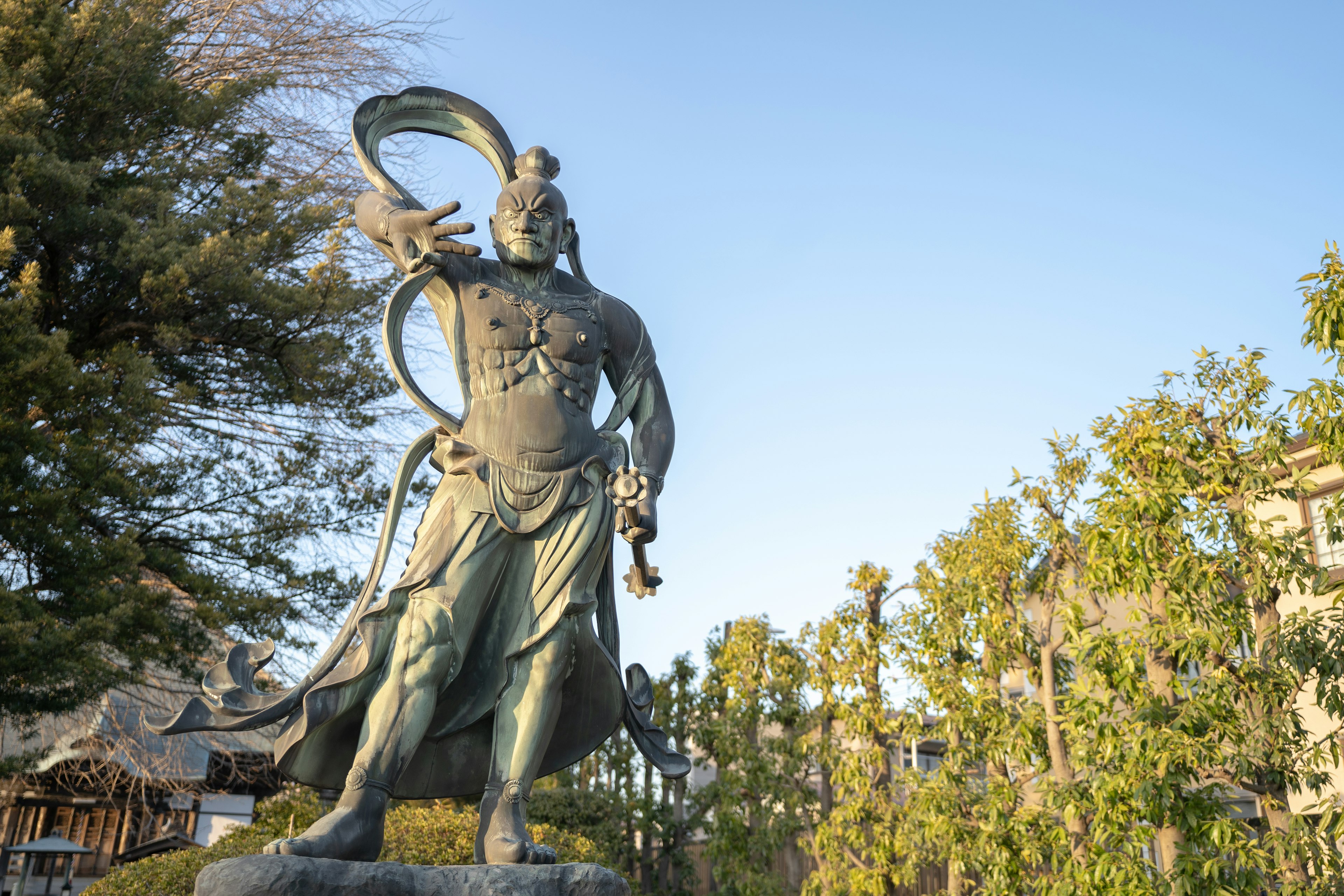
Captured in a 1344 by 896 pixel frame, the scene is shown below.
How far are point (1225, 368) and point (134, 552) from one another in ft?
27.8

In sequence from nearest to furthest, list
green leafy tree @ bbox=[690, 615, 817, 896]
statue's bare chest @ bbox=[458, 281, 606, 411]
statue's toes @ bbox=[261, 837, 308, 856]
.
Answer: statue's toes @ bbox=[261, 837, 308, 856] < statue's bare chest @ bbox=[458, 281, 606, 411] < green leafy tree @ bbox=[690, 615, 817, 896]

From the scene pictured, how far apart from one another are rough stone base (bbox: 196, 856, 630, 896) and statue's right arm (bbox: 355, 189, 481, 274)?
1.81 m

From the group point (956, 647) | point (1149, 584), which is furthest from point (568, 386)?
point (956, 647)

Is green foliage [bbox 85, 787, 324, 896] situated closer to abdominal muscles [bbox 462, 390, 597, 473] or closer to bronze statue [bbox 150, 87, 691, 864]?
bronze statue [bbox 150, 87, 691, 864]

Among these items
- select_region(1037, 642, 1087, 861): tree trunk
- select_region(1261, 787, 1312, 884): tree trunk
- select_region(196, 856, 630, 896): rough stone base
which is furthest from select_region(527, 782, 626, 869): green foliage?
select_region(196, 856, 630, 896): rough stone base

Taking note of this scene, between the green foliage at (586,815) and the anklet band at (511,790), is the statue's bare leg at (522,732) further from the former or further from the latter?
the green foliage at (586,815)

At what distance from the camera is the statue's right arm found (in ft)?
11.0

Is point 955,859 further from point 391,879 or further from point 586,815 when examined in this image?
point 391,879

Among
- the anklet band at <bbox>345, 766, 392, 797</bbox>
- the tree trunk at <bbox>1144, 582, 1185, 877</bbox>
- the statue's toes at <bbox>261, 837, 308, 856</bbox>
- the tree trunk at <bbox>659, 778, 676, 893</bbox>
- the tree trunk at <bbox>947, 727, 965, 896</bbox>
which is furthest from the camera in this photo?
the tree trunk at <bbox>659, 778, 676, 893</bbox>

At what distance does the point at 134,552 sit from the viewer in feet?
28.2

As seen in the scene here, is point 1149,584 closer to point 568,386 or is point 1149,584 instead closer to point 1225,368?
point 1225,368

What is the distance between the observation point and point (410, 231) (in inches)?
136

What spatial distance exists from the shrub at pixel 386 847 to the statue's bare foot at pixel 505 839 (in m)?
1.83

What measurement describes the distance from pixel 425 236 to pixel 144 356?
22.7 ft
